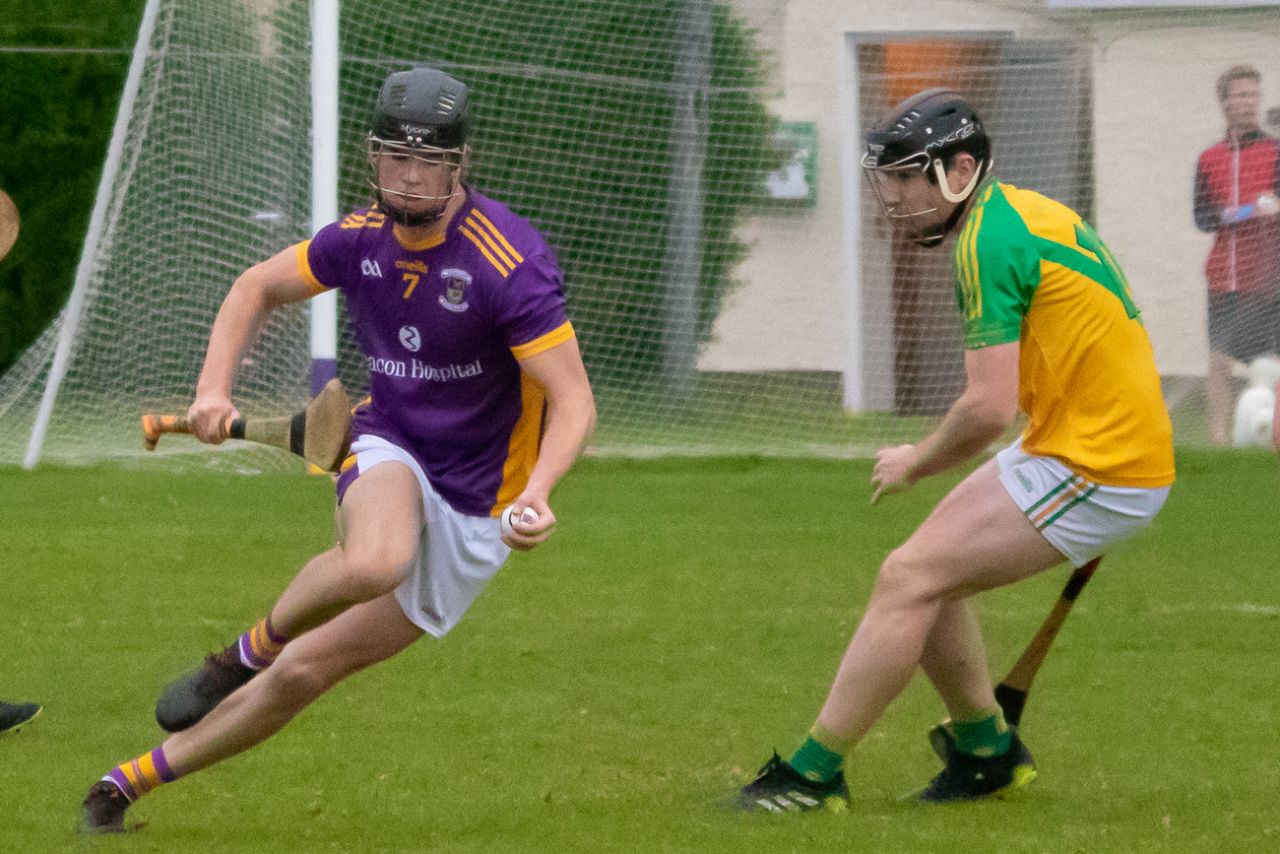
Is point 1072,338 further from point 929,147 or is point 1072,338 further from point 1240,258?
point 1240,258

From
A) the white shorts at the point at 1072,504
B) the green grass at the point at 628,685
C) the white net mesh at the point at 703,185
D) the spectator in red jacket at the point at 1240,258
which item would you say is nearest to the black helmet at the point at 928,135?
the white shorts at the point at 1072,504

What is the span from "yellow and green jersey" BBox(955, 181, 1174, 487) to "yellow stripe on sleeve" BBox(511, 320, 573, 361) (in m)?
0.95

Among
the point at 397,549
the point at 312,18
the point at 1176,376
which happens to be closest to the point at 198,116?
the point at 312,18

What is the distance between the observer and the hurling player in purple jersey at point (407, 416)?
4691 mm

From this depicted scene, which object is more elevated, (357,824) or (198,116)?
(198,116)

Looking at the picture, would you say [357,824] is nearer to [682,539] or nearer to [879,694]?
[879,694]

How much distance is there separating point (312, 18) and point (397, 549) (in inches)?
295

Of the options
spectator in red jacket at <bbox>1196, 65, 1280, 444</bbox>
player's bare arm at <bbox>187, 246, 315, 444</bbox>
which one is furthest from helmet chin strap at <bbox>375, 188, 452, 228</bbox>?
spectator in red jacket at <bbox>1196, 65, 1280, 444</bbox>

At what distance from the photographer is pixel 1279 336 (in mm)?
12938

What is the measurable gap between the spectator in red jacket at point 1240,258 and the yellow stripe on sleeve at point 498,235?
29.2ft

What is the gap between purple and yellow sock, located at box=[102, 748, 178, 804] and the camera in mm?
4793

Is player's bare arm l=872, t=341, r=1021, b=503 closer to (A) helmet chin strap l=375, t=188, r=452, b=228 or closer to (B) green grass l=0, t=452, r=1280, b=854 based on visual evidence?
(B) green grass l=0, t=452, r=1280, b=854

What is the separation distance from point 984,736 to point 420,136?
83.8 inches

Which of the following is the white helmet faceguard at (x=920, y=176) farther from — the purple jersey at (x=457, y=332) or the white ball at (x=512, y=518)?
the white ball at (x=512, y=518)
